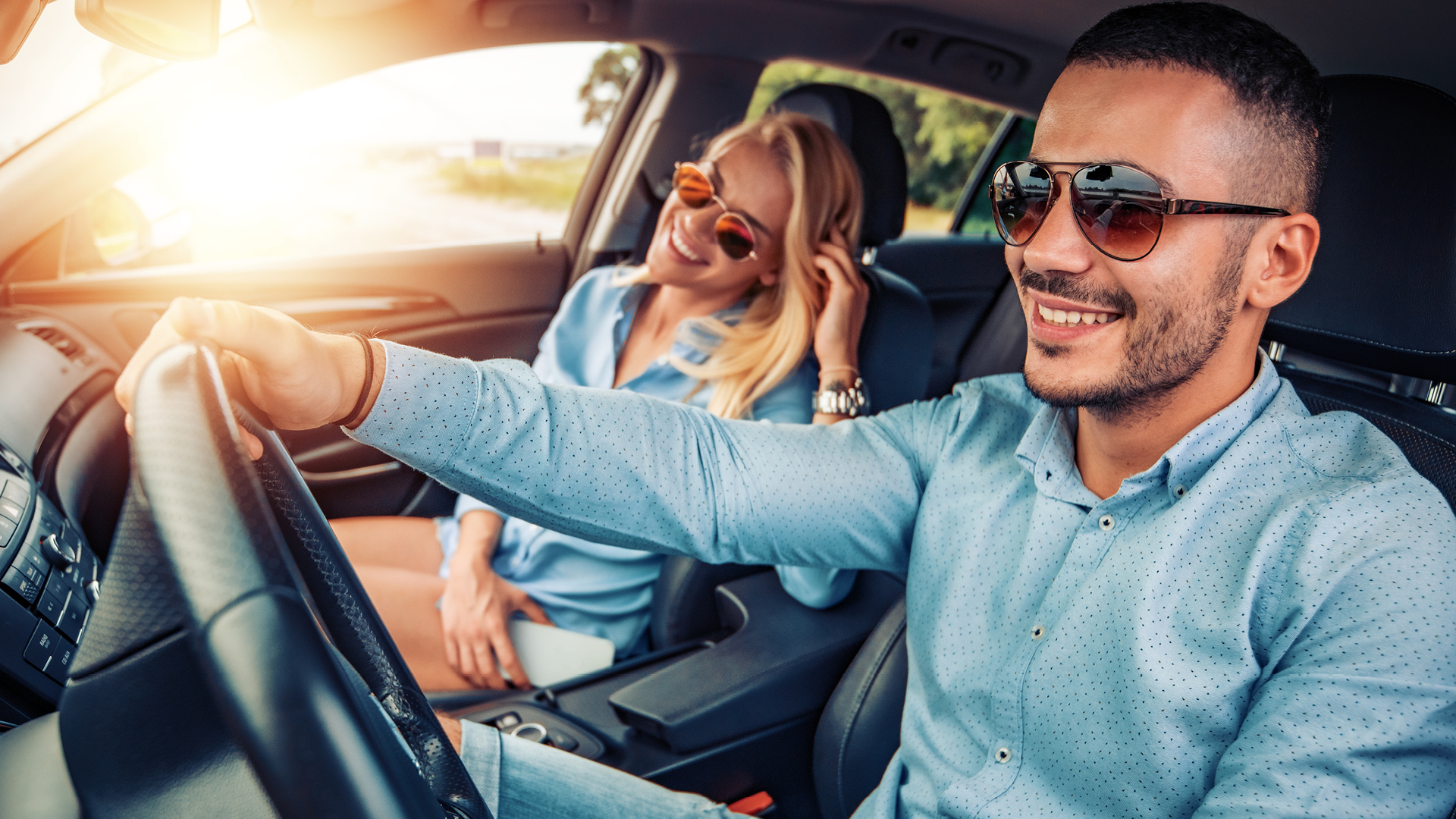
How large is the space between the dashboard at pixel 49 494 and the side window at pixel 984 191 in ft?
10.6

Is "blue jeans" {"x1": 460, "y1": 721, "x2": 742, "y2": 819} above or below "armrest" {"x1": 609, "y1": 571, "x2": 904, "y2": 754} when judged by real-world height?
above

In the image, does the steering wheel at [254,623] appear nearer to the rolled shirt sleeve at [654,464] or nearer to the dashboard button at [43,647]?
the rolled shirt sleeve at [654,464]

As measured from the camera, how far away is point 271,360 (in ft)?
2.73

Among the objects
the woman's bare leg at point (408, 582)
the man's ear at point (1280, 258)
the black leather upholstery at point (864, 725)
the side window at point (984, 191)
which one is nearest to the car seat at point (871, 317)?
the black leather upholstery at point (864, 725)

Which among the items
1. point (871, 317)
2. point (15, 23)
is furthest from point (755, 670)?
point (15, 23)

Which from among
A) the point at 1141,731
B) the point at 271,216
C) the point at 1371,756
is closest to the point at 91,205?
the point at 271,216

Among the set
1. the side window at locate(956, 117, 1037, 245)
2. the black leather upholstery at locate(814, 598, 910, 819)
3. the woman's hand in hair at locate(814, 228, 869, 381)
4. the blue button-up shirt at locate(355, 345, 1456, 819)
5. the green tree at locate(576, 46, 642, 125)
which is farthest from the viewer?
the side window at locate(956, 117, 1037, 245)

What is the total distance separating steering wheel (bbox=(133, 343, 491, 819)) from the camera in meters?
0.52

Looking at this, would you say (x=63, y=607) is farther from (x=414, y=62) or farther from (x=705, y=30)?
(x=705, y=30)

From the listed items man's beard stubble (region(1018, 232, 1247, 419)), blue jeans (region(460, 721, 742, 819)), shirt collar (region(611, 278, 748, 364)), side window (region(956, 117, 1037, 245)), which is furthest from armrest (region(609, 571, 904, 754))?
side window (region(956, 117, 1037, 245))

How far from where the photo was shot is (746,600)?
1715mm

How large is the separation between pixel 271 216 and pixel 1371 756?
264 centimetres

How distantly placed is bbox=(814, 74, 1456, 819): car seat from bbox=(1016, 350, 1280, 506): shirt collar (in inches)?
6.8

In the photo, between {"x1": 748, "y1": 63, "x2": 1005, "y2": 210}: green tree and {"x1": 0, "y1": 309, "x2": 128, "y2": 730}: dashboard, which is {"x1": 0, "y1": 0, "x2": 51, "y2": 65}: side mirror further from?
{"x1": 748, "y1": 63, "x2": 1005, "y2": 210}: green tree
